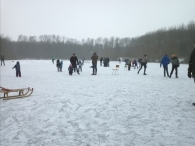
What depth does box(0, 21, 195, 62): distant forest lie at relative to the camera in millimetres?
67062

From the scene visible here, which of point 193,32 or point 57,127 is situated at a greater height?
point 193,32

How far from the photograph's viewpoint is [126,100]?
6.36 m

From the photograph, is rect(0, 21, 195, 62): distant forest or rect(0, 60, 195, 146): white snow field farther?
rect(0, 21, 195, 62): distant forest

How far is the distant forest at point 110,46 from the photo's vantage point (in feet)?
220

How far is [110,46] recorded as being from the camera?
132875 mm

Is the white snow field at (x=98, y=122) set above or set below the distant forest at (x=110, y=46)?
below

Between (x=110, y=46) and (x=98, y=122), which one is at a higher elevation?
(x=110, y=46)

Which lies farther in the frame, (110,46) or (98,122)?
(110,46)

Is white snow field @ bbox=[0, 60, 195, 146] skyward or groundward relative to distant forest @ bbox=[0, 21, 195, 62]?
groundward

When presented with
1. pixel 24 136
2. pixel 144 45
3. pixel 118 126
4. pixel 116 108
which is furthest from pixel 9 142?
pixel 144 45

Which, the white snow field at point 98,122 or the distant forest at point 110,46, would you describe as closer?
the white snow field at point 98,122

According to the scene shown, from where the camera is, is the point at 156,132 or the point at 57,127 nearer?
the point at 156,132

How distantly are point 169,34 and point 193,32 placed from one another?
13.6m

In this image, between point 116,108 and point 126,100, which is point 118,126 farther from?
point 126,100
